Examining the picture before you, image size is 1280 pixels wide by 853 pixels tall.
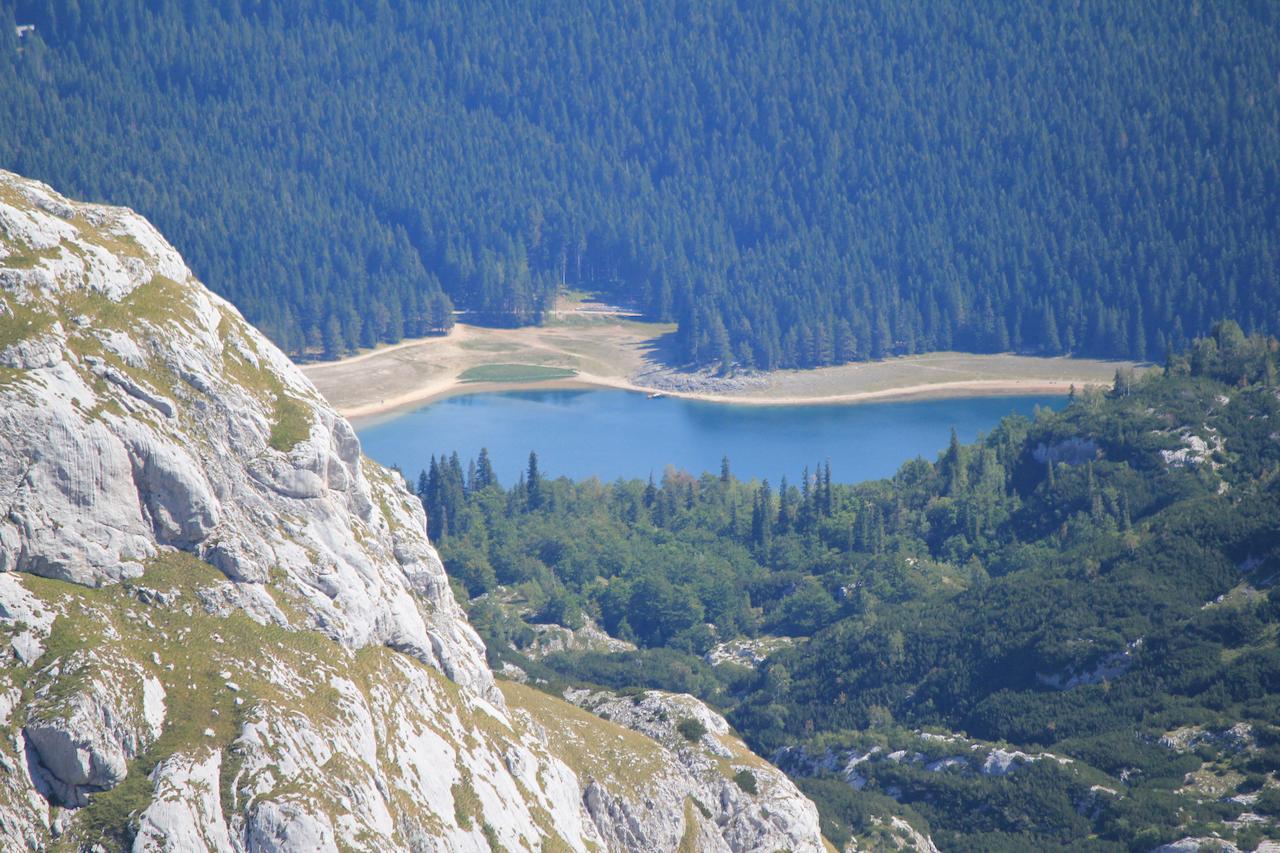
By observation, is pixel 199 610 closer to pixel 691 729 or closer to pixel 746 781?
pixel 746 781

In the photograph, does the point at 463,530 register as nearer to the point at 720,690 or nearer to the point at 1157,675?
the point at 720,690

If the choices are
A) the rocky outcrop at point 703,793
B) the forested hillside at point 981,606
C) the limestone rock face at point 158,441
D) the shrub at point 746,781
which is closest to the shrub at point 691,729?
the rocky outcrop at point 703,793

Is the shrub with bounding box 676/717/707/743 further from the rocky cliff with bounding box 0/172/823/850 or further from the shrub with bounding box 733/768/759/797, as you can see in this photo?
the rocky cliff with bounding box 0/172/823/850

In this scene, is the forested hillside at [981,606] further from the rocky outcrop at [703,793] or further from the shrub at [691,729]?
the shrub at [691,729]

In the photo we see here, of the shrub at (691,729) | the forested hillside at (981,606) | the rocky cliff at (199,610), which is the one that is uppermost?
the rocky cliff at (199,610)

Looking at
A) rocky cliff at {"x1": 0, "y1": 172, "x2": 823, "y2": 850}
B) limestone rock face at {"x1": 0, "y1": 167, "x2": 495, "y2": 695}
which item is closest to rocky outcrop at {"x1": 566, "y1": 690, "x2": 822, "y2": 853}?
rocky cliff at {"x1": 0, "y1": 172, "x2": 823, "y2": 850}
